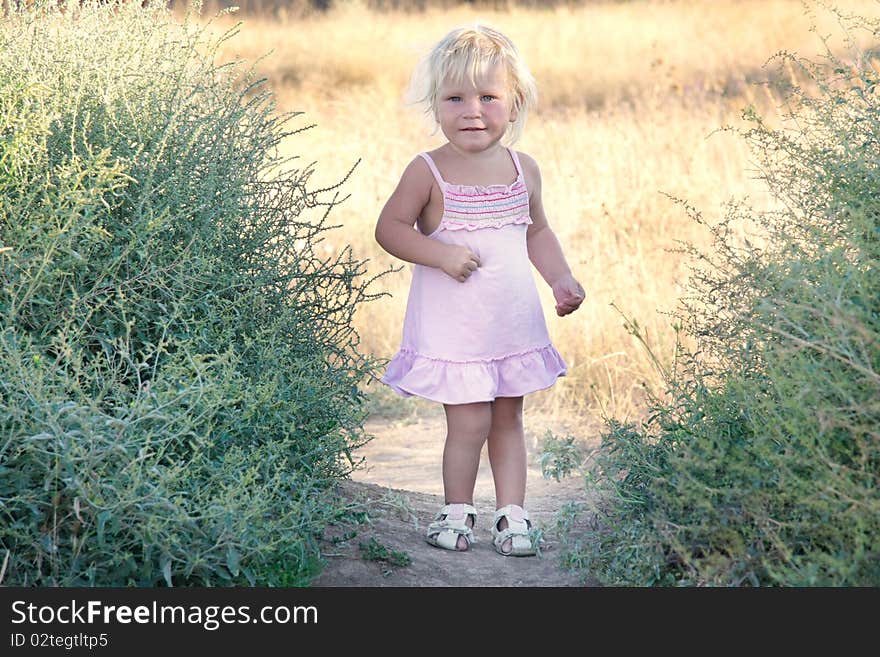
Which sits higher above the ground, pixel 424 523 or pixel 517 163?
pixel 517 163

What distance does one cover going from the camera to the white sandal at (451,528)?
10.6 ft

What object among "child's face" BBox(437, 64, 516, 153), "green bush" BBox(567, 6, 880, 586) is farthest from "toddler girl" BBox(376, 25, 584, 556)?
"green bush" BBox(567, 6, 880, 586)

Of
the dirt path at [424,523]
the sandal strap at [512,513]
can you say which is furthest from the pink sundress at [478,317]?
the dirt path at [424,523]

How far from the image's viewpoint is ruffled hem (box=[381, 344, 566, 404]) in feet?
10.5

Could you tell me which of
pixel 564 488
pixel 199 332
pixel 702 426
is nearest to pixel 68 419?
pixel 199 332

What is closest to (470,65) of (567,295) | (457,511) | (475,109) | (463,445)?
(475,109)

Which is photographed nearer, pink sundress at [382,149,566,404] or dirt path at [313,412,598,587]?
dirt path at [313,412,598,587]

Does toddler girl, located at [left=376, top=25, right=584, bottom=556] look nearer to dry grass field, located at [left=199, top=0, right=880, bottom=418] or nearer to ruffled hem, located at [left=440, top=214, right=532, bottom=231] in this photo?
ruffled hem, located at [left=440, top=214, right=532, bottom=231]

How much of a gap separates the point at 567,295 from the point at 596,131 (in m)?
5.37

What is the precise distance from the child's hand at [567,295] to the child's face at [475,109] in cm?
45

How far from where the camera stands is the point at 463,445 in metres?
3.26

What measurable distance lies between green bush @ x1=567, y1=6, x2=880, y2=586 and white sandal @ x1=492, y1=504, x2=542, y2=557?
8.6 inches

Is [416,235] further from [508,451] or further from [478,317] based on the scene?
[508,451]

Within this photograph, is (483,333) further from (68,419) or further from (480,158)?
(68,419)
